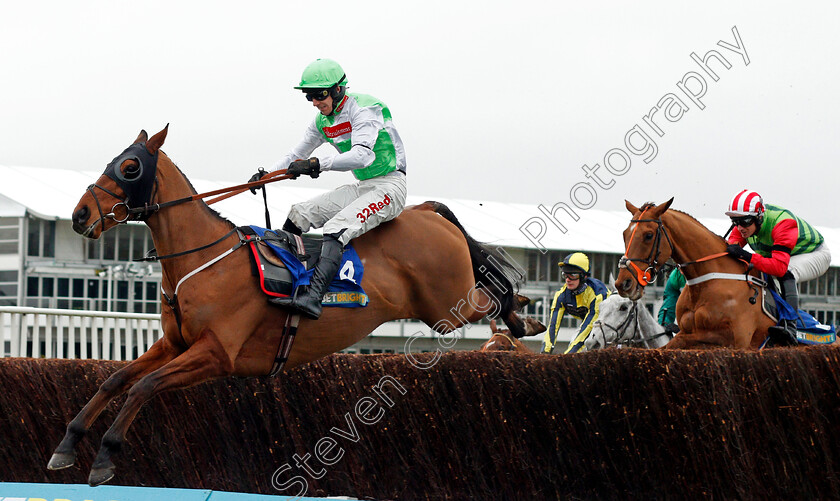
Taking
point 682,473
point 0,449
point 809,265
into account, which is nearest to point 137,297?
point 0,449

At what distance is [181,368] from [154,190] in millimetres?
974

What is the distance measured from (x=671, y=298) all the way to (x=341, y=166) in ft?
15.4

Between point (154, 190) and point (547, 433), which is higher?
point (154, 190)

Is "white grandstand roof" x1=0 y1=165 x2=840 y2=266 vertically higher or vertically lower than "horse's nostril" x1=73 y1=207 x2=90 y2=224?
lower

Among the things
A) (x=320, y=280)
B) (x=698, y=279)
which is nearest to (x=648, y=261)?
(x=698, y=279)

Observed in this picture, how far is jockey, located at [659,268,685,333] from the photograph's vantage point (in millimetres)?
8484

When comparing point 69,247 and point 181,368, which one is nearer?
point 181,368

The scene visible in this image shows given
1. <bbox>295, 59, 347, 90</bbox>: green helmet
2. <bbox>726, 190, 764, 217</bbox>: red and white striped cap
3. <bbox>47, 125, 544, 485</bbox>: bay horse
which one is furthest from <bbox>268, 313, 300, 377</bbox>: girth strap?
<bbox>726, 190, 764, 217</bbox>: red and white striped cap

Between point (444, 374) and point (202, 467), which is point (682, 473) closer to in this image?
point (444, 374)

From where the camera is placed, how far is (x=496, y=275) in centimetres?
605

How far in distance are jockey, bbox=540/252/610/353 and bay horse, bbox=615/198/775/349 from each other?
1.35 meters

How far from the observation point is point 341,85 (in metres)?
5.38

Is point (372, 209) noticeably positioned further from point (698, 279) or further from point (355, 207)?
point (698, 279)

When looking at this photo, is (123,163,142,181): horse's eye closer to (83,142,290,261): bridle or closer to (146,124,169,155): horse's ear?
(83,142,290,261): bridle
